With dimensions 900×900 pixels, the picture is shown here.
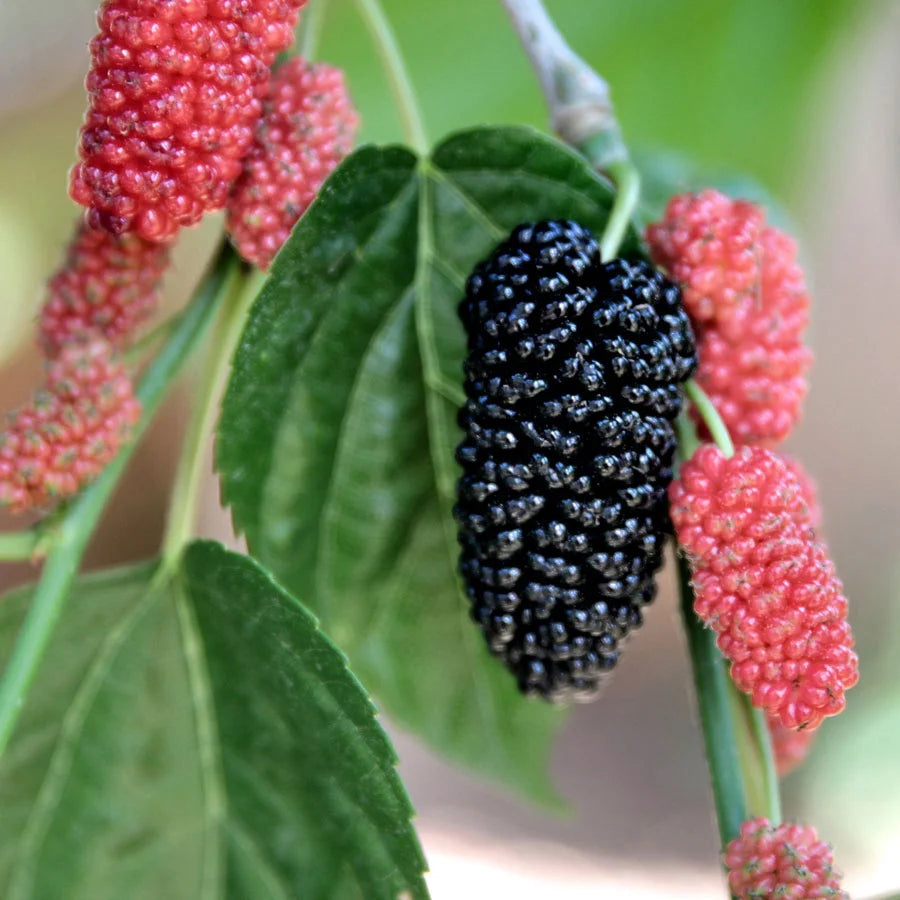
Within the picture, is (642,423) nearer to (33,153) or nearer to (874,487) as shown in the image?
(33,153)

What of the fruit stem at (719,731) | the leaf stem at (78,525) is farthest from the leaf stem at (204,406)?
the fruit stem at (719,731)

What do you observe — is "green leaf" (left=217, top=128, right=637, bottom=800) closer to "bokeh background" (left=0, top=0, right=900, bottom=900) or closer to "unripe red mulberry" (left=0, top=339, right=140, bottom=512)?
"unripe red mulberry" (left=0, top=339, right=140, bottom=512)

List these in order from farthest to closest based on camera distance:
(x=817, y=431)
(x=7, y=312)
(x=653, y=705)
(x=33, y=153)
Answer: (x=817, y=431)
(x=653, y=705)
(x=7, y=312)
(x=33, y=153)

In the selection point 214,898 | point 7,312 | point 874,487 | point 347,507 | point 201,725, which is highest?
point 7,312

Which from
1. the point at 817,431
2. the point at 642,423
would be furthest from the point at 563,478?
the point at 817,431

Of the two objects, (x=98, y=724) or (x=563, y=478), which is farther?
(x=98, y=724)

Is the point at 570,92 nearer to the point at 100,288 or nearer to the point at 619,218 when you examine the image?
the point at 619,218
